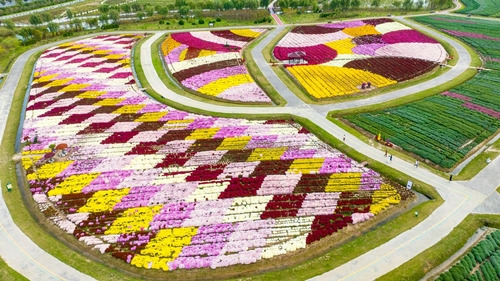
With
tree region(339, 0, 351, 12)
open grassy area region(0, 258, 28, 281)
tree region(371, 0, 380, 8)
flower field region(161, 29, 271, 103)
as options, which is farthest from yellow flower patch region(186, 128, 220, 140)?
tree region(371, 0, 380, 8)

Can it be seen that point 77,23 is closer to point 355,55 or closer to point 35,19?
point 35,19

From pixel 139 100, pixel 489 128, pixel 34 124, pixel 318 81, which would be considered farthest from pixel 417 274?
pixel 34 124

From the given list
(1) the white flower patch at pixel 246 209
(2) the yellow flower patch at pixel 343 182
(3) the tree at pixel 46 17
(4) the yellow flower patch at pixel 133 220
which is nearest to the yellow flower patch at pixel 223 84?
(1) the white flower patch at pixel 246 209

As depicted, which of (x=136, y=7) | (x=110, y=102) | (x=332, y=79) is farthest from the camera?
(x=136, y=7)

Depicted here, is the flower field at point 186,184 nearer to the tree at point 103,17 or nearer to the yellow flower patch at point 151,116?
the yellow flower patch at point 151,116

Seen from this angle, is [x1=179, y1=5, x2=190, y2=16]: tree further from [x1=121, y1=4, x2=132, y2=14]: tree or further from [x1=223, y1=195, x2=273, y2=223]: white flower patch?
[x1=223, y1=195, x2=273, y2=223]: white flower patch

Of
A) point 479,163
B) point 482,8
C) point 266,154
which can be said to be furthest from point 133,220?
point 482,8
